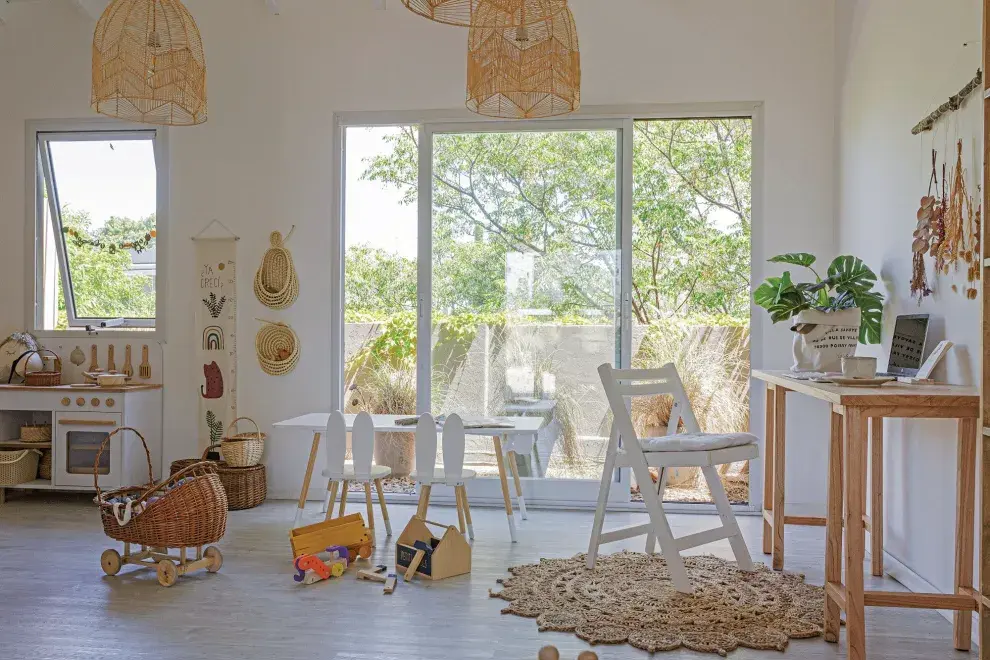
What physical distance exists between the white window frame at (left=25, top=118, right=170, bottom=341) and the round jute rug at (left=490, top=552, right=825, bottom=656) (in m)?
3.23

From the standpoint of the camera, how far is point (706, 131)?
5.90 metres

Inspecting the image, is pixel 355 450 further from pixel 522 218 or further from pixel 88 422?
pixel 88 422

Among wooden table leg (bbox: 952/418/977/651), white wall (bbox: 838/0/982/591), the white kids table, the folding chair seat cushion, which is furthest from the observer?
the white kids table

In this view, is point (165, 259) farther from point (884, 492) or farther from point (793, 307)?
point (884, 492)

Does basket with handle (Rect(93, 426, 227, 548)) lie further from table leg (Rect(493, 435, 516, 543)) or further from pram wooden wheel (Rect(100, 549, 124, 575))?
table leg (Rect(493, 435, 516, 543))

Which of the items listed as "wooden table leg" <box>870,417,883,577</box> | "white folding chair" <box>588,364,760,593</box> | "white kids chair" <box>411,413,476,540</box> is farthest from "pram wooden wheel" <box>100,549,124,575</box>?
"wooden table leg" <box>870,417,883,577</box>

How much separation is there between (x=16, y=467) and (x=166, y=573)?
90.4 inches

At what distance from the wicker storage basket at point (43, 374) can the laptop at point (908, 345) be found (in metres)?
4.70

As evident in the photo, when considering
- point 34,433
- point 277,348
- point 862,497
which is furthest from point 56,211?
point 862,497

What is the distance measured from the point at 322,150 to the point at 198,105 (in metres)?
1.50

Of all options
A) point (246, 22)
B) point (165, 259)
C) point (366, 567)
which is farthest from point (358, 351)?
point (366, 567)

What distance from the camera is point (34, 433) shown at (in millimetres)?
5180

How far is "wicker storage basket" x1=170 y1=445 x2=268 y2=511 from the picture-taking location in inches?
192

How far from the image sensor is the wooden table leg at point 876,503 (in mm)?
3441
